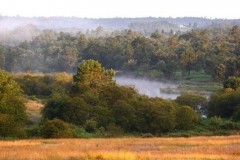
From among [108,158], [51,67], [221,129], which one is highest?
[108,158]

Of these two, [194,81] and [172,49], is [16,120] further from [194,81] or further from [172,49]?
[172,49]

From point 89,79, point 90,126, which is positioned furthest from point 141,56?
point 90,126

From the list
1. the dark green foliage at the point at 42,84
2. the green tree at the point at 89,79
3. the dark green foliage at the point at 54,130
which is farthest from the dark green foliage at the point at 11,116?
the dark green foliage at the point at 42,84

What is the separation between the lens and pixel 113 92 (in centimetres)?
7556

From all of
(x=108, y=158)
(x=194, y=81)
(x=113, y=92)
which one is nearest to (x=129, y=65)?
(x=194, y=81)

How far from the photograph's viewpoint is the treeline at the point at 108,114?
5763 centimetres

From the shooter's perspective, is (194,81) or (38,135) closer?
(38,135)

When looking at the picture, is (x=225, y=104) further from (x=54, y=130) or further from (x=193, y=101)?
(x=54, y=130)

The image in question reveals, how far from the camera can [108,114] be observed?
67.6 m

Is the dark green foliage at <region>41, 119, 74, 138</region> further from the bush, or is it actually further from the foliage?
the foliage

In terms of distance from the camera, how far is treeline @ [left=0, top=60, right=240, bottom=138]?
189 ft

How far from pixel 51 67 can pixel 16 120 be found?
133212mm

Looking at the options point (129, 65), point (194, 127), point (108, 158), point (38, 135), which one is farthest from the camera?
point (129, 65)

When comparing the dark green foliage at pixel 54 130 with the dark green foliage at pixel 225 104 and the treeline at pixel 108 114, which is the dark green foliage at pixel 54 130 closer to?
the treeline at pixel 108 114
